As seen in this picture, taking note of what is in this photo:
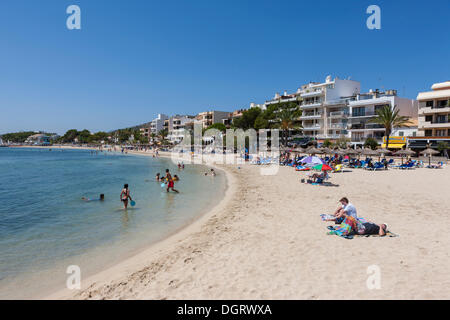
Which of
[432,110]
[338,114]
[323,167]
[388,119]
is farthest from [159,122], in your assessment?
[323,167]

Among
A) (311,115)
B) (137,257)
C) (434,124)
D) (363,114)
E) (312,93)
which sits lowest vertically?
(137,257)

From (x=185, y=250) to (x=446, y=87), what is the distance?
47045mm

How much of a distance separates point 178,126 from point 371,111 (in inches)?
2846

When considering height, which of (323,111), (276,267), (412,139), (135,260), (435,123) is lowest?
(135,260)

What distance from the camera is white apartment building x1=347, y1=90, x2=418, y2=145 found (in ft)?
140

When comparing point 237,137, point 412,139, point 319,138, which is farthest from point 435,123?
point 237,137

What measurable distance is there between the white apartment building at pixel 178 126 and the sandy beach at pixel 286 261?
286 ft

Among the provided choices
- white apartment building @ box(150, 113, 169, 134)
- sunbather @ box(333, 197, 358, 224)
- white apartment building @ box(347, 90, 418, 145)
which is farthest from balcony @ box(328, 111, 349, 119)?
white apartment building @ box(150, 113, 169, 134)

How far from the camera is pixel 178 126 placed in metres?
101

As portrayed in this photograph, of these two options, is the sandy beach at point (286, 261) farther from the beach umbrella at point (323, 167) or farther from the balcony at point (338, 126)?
the balcony at point (338, 126)

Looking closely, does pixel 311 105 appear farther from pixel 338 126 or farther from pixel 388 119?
pixel 388 119

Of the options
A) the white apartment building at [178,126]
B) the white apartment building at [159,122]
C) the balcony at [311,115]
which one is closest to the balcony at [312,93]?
the balcony at [311,115]

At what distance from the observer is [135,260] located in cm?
694
